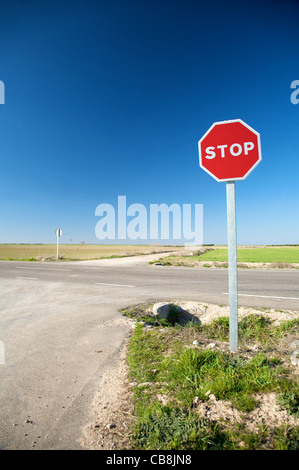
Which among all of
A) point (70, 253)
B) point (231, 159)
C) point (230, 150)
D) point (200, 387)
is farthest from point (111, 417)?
point (70, 253)

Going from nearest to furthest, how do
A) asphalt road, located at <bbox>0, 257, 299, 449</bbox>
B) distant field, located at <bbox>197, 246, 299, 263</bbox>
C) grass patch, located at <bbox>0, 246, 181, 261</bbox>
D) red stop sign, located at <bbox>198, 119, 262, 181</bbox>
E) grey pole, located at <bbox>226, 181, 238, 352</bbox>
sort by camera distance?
asphalt road, located at <bbox>0, 257, 299, 449</bbox>, red stop sign, located at <bbox>198, 119, 262, 181</bbox>, grey pole, located at <bbox>226, 181, 238, 352</bbox>, distant field, located at <bbox>197, 246, 299, 263</bbox>, grass patch, located at <bbox>0, 246, 181, 261</bbox>

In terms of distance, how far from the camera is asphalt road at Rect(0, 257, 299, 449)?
208 centimetres

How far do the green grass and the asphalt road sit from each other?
529 millimetres

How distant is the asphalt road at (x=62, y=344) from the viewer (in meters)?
2.08

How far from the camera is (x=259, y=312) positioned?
5.15m

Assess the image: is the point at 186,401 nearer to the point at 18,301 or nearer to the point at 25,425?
the point at 25,425

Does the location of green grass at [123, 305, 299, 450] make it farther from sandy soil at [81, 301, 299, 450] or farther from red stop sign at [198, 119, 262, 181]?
red stop sign at [198, 119, 262, 181]

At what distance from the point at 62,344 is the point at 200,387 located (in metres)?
2.51

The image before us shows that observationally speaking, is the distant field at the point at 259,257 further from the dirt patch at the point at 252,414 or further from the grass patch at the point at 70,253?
the dirt patch at the point at 252,414

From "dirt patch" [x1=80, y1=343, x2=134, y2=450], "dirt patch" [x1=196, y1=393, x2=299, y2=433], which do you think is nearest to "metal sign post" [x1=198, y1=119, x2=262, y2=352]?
"dirt patch" [x1=196, y1=393, x2=299, y2=433]

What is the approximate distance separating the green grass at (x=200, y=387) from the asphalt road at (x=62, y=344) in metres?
0.53
